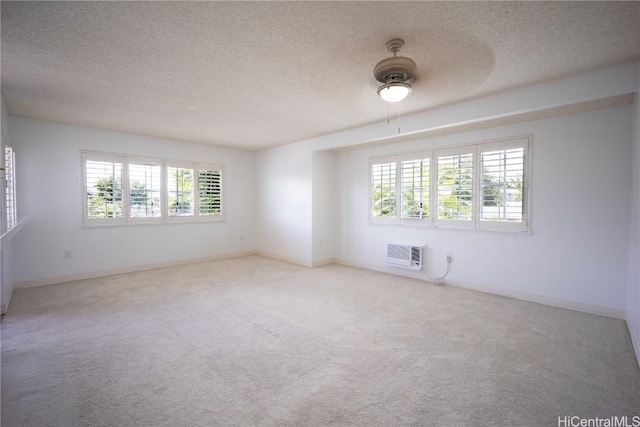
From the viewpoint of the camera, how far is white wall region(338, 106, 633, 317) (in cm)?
336

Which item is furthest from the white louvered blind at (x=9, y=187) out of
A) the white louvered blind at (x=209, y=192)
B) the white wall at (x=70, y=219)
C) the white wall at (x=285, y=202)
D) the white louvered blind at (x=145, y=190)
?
the white wall at (x=285, y=202)

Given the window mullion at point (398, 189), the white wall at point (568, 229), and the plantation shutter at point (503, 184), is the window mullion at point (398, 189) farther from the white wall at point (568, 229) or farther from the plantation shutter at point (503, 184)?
the plantation shutter at point (503, 184)

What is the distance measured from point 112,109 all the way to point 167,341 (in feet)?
10.4

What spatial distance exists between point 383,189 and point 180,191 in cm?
403

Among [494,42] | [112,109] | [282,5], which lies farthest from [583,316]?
[112,109]

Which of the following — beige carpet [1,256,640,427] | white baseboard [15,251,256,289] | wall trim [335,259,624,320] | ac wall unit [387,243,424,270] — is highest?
ac wall unit [387,243,424,270]

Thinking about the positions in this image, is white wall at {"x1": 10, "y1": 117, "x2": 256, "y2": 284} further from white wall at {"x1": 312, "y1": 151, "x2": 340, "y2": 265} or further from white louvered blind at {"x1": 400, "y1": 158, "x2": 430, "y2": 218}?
white louvered blind at {"x1": 400, "y1": 158, "x2": 430, "y2": 218}

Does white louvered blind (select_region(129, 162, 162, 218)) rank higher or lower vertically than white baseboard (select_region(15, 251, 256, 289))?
higher

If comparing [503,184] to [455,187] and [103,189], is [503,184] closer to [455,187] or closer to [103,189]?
[455,187]

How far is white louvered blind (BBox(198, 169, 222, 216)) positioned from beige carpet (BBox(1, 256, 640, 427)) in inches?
104

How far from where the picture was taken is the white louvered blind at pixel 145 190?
17.9ft

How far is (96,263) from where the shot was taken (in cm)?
507

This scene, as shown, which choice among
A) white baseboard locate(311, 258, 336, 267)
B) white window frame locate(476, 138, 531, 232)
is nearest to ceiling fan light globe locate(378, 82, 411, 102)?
white window frame locate(476, 138, 531, 232)

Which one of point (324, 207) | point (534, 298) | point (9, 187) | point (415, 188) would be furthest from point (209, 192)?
point (534, 298)
